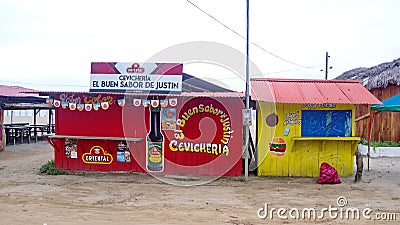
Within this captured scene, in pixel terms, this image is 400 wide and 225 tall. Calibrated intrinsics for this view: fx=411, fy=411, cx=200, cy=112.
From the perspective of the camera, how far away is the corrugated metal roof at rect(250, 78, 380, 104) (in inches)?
422

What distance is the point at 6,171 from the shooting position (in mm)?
12148

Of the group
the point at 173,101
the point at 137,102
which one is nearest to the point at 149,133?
the point at 137,102

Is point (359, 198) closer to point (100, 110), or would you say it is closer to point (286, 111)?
point (286, 111)

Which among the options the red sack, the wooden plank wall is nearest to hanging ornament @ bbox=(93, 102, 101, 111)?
the red sack

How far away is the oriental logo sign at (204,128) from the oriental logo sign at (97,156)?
206 cm

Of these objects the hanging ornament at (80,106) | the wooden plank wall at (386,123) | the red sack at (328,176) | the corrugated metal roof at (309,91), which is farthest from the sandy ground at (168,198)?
the wooden plank wall at (386,123)

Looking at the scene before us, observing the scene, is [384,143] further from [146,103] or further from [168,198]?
[168,198]

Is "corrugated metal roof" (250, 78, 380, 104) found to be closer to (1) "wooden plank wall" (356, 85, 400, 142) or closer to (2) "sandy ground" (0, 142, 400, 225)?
(2) "sandy ground" (0, 142, 400, 225)

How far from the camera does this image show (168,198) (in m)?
8.59

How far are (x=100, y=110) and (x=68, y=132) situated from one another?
1.17 m

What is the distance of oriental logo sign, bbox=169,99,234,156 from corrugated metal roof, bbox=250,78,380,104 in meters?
1.15

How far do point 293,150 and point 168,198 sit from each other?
14.2 feet

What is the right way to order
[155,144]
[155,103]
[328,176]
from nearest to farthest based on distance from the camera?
[328,176] < [155,103] < [155,144]

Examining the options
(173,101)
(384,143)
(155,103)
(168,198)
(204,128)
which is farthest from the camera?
A: (384,143)
